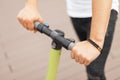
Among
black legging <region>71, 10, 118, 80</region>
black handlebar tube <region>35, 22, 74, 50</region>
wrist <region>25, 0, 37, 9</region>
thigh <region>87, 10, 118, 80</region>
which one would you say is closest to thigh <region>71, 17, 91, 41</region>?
black legging <region>71, 10, 118, 80</region>

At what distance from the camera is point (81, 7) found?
162 cm

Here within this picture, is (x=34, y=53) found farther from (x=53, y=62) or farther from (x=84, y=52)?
(x=84, y=52)

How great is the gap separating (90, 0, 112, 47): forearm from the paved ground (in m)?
1.47

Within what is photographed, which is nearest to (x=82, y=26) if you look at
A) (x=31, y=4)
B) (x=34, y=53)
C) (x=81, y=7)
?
(x=81, y=7)

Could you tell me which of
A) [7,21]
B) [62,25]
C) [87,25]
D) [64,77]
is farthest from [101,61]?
[7,21]

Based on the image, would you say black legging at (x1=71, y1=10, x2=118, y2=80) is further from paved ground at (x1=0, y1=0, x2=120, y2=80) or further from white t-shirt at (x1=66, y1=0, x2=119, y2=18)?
paved ground at (x1=0, y1=0, x2=120, y2=80)

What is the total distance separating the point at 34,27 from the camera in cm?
122

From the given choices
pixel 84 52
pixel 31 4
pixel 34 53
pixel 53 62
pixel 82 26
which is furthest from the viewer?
pixel 34 53

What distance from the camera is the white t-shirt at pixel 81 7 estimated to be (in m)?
1.59

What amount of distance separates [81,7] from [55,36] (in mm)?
532

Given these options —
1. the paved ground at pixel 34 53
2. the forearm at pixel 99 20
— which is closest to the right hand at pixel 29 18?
the forearm at pixel 99 20

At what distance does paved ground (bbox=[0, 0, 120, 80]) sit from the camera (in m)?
2.68

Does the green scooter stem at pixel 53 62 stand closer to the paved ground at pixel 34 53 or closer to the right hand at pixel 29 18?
the right hand at pixel 29 18

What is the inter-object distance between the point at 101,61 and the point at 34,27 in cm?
51
